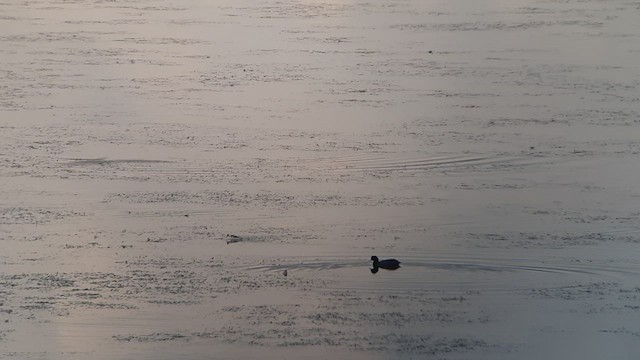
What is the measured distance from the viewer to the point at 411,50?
838mm

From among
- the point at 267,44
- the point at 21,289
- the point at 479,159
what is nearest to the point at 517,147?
the point at 479,159

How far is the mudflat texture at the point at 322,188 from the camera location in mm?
822

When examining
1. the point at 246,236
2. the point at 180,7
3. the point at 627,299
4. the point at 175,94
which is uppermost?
the point at 180,7

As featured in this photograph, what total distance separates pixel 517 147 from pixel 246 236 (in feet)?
1.54

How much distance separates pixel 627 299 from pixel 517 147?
12.2 inches

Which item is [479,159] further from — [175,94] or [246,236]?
[175,94]

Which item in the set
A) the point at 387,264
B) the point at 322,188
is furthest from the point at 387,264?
the point at 322,188

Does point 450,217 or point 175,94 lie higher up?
point 175,94

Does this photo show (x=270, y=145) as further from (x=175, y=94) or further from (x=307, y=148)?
(x=175, y=94)

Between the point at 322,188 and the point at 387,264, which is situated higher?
the point at 322,188

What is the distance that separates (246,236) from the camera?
0.83 meters

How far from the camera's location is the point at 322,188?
830 mm

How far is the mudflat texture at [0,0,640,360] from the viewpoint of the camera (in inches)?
32.4

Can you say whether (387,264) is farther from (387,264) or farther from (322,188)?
(322,188)
